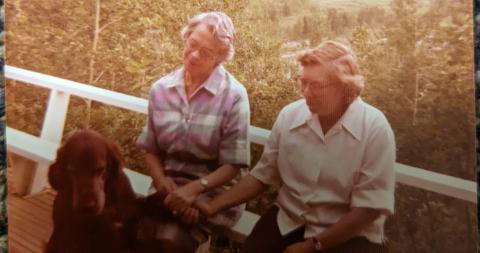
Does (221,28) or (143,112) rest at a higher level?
(221,28)

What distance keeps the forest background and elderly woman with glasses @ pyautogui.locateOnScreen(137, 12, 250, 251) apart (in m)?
0.03

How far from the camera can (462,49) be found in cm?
152

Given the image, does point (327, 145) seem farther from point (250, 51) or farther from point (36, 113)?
point (36, 113)

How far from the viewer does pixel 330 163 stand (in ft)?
4.92

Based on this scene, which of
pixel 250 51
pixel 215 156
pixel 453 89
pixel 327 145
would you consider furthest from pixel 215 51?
pixel 453 89

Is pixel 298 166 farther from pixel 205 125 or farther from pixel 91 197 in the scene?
pixel 91 197

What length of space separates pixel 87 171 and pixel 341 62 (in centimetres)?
70

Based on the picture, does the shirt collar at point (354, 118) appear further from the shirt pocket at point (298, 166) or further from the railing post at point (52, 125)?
the railing post at point (52, 125)

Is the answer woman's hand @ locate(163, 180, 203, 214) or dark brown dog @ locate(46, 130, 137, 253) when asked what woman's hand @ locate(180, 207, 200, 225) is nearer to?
woman's hand @ locate(163, 180, 203, 214)

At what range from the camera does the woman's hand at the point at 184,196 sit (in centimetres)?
158

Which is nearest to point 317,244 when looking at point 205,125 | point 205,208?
point 205,208

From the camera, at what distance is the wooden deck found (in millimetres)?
1665

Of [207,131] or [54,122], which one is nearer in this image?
[207,131]

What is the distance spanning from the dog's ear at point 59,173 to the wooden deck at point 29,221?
0.10 ft
